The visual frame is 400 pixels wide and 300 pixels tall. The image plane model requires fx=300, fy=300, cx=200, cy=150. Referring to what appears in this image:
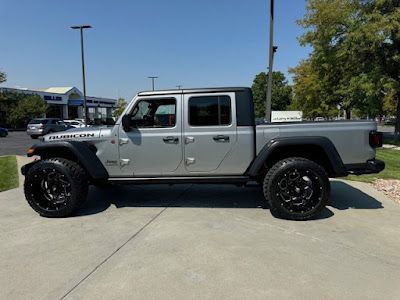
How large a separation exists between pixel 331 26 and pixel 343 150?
16.7 meters

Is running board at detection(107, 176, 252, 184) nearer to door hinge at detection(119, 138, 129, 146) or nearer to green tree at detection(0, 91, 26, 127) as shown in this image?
door hinge at detection(119, 138, 129, 146)

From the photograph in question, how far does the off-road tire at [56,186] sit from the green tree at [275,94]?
222 feet

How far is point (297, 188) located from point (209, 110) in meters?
1.72

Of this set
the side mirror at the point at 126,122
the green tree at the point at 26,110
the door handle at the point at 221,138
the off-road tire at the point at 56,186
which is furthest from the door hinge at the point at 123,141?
the green tree at the point at 26,110

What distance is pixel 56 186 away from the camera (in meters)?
4.59

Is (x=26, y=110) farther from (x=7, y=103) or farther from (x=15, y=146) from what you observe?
(x=15, y=146)

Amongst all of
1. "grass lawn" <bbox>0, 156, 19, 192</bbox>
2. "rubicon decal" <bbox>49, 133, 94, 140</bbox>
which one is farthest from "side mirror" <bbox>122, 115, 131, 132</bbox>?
"grass lawn" <bbox>0, 156, 19, 192</bbox>

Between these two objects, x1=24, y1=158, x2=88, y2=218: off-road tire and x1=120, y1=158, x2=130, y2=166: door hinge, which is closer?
x1=24, y1=158, x2=88, y2=218: off-road tire

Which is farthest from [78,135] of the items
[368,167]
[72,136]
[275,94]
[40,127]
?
[275,94]

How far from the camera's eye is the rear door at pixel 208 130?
444 centimetres

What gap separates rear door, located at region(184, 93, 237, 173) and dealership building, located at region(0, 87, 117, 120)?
4422 centimetres

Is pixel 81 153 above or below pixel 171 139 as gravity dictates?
below

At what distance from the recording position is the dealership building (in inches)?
1876

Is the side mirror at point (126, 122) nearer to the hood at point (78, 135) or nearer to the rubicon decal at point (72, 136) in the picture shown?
the hood at point (78, 135)
